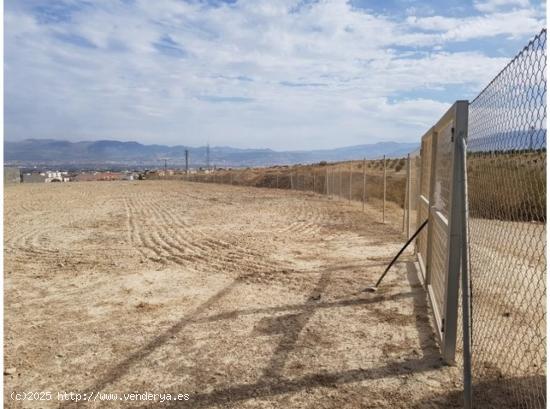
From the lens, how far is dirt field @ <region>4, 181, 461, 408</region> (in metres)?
3.76

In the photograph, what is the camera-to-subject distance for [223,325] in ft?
16.7

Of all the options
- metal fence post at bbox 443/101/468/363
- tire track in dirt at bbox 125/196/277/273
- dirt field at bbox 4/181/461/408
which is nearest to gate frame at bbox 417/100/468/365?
metal fence post at bbox 443/101/468/363

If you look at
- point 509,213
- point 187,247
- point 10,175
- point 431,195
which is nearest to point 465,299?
point 509,213

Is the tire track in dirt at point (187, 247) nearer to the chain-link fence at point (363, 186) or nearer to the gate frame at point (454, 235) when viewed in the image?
the gate frame at point (454, 235)

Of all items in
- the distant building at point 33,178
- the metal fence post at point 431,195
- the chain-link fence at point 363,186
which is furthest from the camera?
the distant building at point 33,178

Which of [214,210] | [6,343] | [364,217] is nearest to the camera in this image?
[6,343]

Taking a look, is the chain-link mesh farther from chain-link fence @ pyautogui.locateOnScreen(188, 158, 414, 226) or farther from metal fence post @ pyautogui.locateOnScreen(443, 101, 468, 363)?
chain-link fence @ pyautogui.locateOnScreen(188, 158, 414, 226)

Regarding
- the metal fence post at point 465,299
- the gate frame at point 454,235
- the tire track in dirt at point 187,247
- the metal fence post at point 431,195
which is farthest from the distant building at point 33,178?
the metal fence post at point 465,299

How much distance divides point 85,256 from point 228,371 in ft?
18.4

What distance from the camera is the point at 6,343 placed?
4.66 m

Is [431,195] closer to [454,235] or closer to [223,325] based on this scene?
[454,235]

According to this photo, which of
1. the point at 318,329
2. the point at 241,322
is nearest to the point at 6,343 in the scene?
the point at 241,322

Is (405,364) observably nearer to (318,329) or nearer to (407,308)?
(318,329)

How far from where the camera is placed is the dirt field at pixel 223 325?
376 cm
